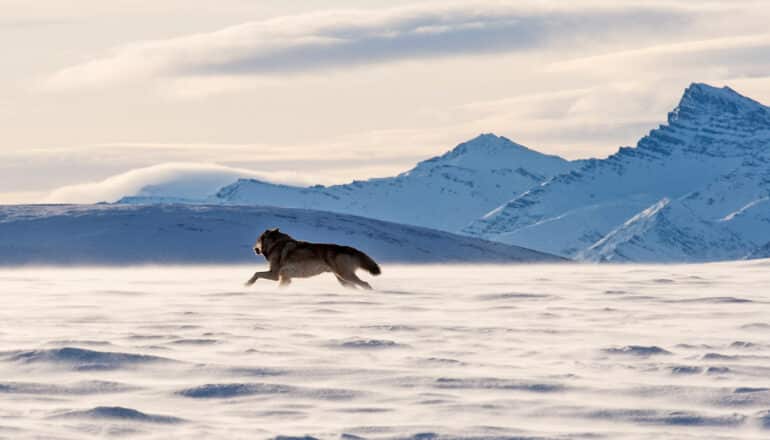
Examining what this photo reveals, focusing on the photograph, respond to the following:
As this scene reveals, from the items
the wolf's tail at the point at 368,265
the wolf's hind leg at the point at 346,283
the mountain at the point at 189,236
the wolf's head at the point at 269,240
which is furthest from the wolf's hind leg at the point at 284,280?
the mountain at the point at 189,236

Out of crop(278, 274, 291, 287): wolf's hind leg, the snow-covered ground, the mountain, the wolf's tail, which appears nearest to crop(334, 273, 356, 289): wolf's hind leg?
the wolf's tail

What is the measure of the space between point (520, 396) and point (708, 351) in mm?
2996

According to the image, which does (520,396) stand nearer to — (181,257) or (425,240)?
(181,257)

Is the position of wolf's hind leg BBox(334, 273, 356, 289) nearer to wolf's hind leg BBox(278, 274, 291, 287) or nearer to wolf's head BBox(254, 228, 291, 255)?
wolf's hind leg BBox(278, 274, 291, 287)

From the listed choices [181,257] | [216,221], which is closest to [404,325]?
[181,257]

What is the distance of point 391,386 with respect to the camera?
33.0 feet

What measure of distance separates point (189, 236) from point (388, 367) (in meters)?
48.9

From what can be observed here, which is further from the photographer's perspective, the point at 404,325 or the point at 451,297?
the point at 451,297

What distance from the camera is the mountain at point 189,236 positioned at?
54375mm

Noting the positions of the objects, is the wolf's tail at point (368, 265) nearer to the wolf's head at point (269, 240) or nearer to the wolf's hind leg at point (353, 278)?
the wolf's hind leg at point (353, 278)

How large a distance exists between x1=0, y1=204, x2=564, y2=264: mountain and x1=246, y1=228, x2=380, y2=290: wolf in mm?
29548

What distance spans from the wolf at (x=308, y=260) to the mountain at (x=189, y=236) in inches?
1163

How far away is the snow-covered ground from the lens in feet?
28.1

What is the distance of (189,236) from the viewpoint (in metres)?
59.2
